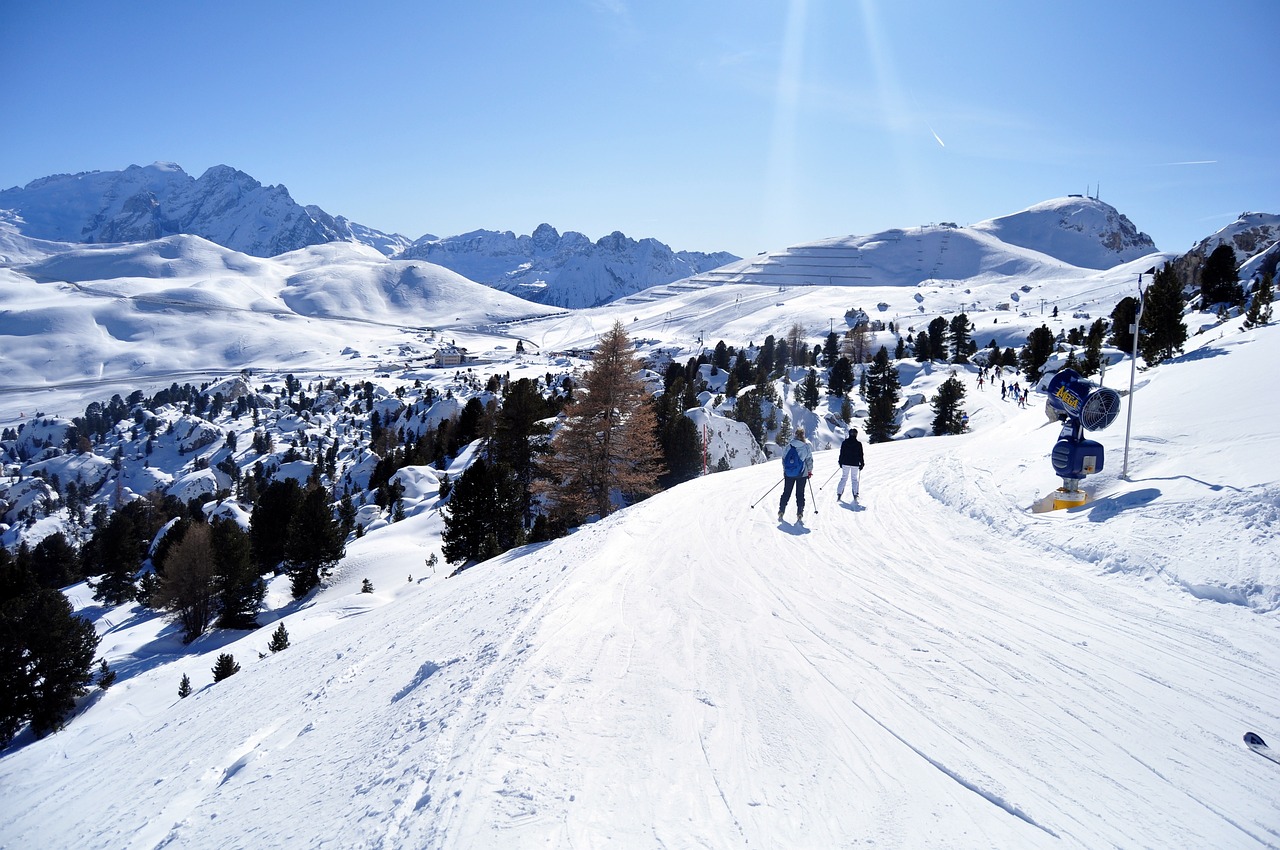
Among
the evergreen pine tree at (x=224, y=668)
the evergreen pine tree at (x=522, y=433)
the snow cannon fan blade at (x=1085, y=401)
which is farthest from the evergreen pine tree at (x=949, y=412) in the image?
the evergreen pine tree at (x=224, y=668)

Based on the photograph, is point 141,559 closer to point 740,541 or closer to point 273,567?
point 273,567

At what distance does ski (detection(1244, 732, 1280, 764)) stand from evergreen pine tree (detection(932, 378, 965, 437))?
44243 millimetres

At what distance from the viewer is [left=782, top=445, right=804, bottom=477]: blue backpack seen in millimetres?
11375

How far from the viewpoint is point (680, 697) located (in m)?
4.86

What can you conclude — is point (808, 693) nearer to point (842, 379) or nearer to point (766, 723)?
point (766, 723)

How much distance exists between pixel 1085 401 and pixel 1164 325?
26.4 metres

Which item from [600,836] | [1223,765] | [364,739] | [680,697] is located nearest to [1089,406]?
[1223,765]

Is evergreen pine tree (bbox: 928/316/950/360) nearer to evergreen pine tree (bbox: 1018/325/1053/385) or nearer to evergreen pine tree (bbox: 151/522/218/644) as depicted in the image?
evergreen pine tree (bbox: 1018/325/1053/385)

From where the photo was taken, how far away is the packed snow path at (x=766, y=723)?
3.46 m

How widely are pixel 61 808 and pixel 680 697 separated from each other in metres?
9.31

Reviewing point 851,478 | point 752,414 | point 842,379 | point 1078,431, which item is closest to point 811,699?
point 1078,431

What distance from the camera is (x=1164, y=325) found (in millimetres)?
27938

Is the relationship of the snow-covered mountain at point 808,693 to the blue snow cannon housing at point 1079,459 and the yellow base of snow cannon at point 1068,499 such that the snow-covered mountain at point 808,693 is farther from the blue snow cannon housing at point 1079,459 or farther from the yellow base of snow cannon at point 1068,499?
the blue snow cannon housing at point 1079,459

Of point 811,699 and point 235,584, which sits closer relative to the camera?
point 811,699
